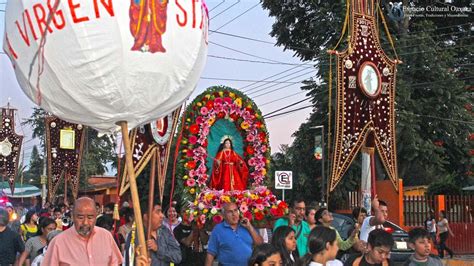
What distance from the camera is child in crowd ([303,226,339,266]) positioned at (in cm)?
509

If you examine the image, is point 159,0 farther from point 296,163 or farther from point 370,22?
point 296,163

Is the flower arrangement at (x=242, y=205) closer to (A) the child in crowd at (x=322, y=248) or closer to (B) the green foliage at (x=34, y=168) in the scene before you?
(A) the child in crowd at (x=322, y=248)

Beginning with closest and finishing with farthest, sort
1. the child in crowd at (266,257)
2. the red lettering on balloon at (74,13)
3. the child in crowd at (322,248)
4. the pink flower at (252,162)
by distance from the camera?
1. the red lettering on balloon at (74,13)
2. the child in crowd at (266,257)
3. the child in crowd at (322,248)
4. the pink flower at (252,162)

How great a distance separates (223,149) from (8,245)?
3.62m

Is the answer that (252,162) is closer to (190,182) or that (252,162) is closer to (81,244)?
(190,182)

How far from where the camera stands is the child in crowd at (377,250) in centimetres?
554

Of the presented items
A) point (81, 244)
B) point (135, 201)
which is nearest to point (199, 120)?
point (81, 244)

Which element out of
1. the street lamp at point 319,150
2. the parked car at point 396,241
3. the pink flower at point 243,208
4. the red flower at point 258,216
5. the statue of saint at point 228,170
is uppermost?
the street lamp at point 319,150

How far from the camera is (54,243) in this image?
17.0 feet

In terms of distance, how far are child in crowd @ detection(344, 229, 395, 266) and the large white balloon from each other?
209 cm

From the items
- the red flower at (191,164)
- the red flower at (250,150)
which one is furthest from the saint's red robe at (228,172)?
the red flower at (191,164)

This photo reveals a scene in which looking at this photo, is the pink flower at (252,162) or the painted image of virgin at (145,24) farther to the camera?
the pink flower at (252,162)

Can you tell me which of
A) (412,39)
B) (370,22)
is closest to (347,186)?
(412,39)

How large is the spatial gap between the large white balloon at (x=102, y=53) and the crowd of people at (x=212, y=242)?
97 cm
